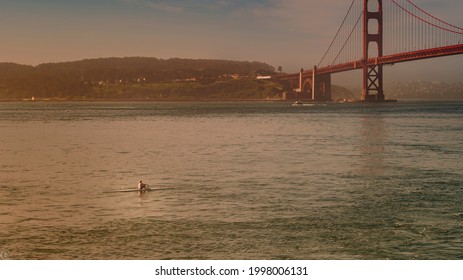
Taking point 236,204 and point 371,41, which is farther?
point 371,41

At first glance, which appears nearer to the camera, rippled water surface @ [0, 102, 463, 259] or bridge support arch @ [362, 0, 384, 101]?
rippled water surface @ [0, 102, 463, 259]

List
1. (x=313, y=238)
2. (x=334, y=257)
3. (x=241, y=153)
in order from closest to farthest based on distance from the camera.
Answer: (x=334, y=257) < (x=313, y=238) < (x=241, y=153)

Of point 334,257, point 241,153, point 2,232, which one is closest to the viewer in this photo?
point 334,257

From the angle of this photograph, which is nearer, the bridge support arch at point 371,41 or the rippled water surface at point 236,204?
the rippled water surface at point 236,204

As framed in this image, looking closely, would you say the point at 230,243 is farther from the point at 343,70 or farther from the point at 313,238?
the point at 343,70

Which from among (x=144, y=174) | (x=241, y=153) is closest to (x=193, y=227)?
(x=144, y=174)


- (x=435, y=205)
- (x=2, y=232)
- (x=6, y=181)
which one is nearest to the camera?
(x=2, y=232)

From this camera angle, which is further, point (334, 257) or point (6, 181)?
point (6, 181)
